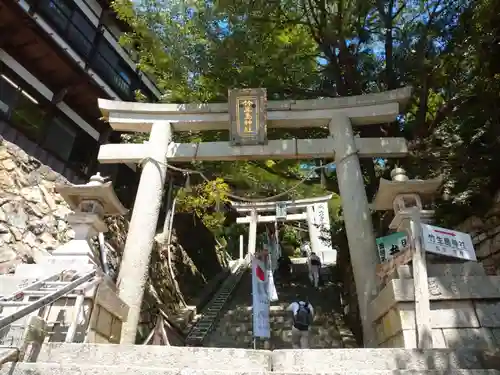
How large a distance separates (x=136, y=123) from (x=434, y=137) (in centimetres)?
702

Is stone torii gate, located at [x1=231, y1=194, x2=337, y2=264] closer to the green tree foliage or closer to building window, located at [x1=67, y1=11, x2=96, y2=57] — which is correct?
the green tree foliage

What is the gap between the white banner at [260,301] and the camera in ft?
23.0

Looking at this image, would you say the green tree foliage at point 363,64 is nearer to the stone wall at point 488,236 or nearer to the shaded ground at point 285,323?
the stone wall at point 488,236

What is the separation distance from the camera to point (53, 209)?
Result: 35.1ft

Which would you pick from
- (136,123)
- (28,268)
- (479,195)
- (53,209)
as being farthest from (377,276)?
(53,209)

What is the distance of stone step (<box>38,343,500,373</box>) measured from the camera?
366 centimetres

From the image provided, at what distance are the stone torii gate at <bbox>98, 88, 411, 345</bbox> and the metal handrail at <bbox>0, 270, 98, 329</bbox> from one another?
7.24 feet

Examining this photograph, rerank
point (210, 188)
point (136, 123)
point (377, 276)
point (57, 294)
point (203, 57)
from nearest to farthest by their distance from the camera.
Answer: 1. point (57, 294)
2. point (377, 276)
3. point (136, 123)
4. point (203, 57)
5. point (210, 188)

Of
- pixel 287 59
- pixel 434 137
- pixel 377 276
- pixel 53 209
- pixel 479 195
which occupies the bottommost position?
pixel 377 276

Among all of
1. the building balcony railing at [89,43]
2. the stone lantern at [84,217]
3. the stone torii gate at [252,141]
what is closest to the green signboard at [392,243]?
the stone torii gate at [252,141]

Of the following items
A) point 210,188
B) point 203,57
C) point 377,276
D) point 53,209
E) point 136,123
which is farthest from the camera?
point 210,188

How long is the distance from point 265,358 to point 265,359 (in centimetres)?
1

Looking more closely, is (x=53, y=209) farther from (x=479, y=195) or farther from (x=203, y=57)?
(x=479, y=195)

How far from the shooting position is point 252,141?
795 cm
